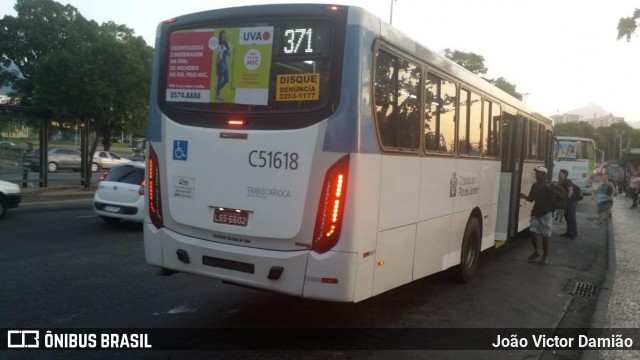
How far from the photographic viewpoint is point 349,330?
5.87 metres

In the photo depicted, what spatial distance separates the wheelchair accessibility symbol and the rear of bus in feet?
0.04

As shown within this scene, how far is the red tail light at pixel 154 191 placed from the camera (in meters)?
5.65

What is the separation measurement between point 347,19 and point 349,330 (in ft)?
10.8

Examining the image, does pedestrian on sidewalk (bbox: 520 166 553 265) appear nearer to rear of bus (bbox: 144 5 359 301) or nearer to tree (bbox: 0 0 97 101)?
rear of bus (bbox: 144 5 359 301)

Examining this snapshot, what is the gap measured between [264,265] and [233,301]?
78.2 inches

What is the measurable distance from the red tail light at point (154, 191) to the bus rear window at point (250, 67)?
628 mm

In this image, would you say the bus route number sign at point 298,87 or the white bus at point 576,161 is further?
the white bus at point 576,161

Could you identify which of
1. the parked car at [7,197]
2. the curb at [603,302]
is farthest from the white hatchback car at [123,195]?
the curb at [603,302]

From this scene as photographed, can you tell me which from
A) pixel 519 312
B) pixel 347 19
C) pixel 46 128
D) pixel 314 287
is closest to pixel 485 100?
pixel 519 312

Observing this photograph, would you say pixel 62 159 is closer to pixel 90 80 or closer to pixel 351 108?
pixel 90 80

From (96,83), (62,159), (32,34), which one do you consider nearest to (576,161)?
(96,83)

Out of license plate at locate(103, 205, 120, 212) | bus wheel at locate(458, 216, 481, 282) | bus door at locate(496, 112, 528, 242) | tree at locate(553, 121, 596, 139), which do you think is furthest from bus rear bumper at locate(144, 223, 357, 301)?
tree at locate(553, 121, 596, 139)

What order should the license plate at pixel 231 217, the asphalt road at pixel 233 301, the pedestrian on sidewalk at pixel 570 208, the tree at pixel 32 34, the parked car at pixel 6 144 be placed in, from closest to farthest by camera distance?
the license plate at pixel 231 217 < the asphalt road at pixel 233 301 < the pedestrian on sidewalk at pixel 570 208 < the parked car at pixel 6 144 < the tree at pixel 32 34

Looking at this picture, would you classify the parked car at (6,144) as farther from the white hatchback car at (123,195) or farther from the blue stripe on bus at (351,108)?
the blue stripe on bus at (351,108)
